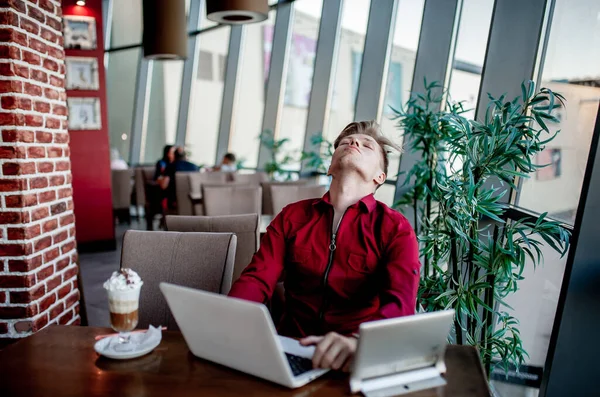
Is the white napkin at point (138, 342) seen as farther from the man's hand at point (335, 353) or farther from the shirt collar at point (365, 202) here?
the shirt collar at point (365, 202)

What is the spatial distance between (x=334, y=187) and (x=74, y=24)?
509 cm

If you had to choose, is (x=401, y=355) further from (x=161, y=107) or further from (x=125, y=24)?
(x=125, y=24)

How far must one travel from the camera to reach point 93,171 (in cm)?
566

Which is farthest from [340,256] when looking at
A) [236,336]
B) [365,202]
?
[236,336]

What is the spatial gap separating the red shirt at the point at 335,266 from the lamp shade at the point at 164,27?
3.33 metres

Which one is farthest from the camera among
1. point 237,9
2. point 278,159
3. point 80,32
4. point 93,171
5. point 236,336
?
point 278,159

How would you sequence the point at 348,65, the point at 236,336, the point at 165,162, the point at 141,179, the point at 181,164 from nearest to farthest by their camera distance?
1. the point at 236,336
2. the point at 181,164
3. the point at 348,65
4. the point at 165,162
5. the point at 141,179

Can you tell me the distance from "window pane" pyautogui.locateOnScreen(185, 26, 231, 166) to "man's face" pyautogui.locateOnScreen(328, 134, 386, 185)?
23.5ft

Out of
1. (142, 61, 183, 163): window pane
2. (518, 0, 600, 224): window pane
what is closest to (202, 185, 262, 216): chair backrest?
(518, 0, 600, 224): window pane

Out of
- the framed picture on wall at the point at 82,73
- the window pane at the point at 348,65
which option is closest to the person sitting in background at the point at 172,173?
the framed picture on wall at the point at 82,73

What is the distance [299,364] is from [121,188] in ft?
22.5

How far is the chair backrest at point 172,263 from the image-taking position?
5.79 ft

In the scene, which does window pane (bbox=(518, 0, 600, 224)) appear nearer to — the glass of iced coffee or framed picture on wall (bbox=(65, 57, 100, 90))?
the glass of iced coffee

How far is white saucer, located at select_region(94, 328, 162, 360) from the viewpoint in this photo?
3.90 ft
